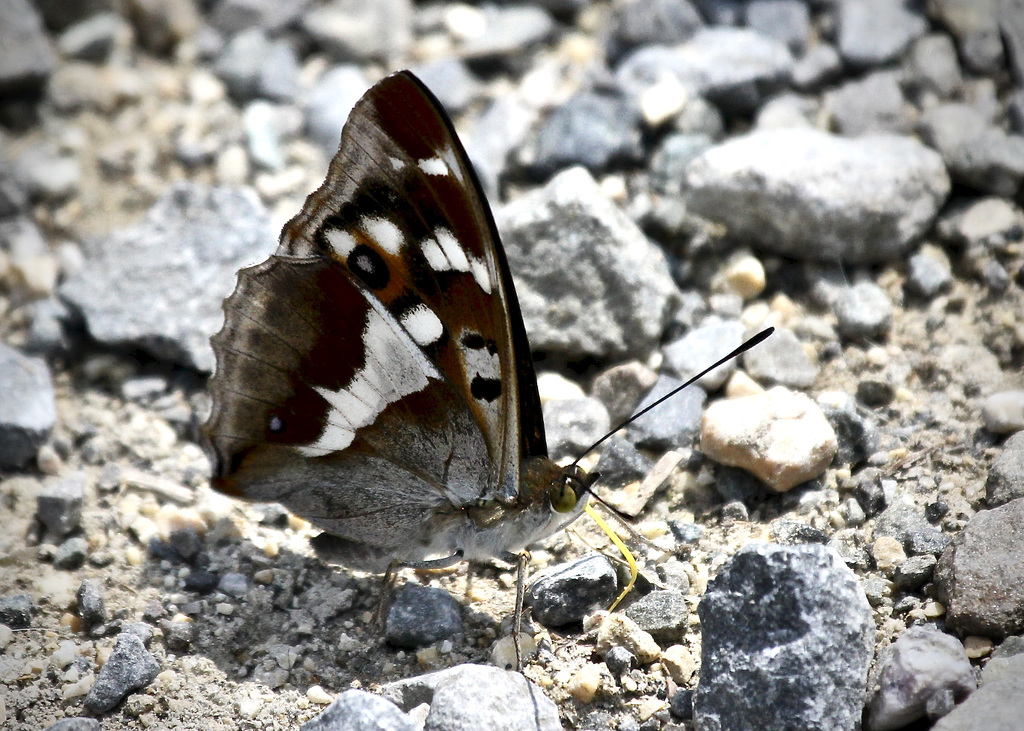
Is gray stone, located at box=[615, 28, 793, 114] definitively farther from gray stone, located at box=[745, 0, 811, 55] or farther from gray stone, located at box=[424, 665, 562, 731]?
gray stone, located at box=[424, 665, 562, 731]

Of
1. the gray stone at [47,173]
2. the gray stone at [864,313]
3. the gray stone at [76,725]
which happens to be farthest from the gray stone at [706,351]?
the gray stone at [47,173]

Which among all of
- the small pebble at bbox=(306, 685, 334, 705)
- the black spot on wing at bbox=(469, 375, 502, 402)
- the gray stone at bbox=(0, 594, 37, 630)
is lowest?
the small pebble at bbox=(306, 685, 334, 705)

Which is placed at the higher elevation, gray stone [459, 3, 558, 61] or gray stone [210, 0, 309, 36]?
gray stone [210, 0, 309, 36]

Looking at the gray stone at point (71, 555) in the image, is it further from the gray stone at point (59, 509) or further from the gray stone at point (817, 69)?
the gray stone at point (817, 69)

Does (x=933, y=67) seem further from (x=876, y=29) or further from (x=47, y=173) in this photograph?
(x=47, y=173)

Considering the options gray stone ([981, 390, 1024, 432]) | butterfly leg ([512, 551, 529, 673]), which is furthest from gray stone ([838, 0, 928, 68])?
butterfly leg ([512, 551, 529, 673])

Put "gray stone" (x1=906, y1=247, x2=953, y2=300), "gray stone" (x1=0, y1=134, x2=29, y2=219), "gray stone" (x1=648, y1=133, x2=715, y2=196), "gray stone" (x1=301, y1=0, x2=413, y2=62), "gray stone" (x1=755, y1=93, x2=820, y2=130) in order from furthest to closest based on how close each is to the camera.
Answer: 1. "gray stone" (x1=301, y1=0, x2=413, y2=62)
2. "gray stone" (x1=0, y1=134, x2=29, y2=219)
3. "gray stone" (x1=755, y1=93, x2=820, y2=130)
4. "gray stone" (x1=648, y1=133, x2=715, y2=196)
5. "gray stone" (x1=906, y1=247, x2=953, y2=300)
